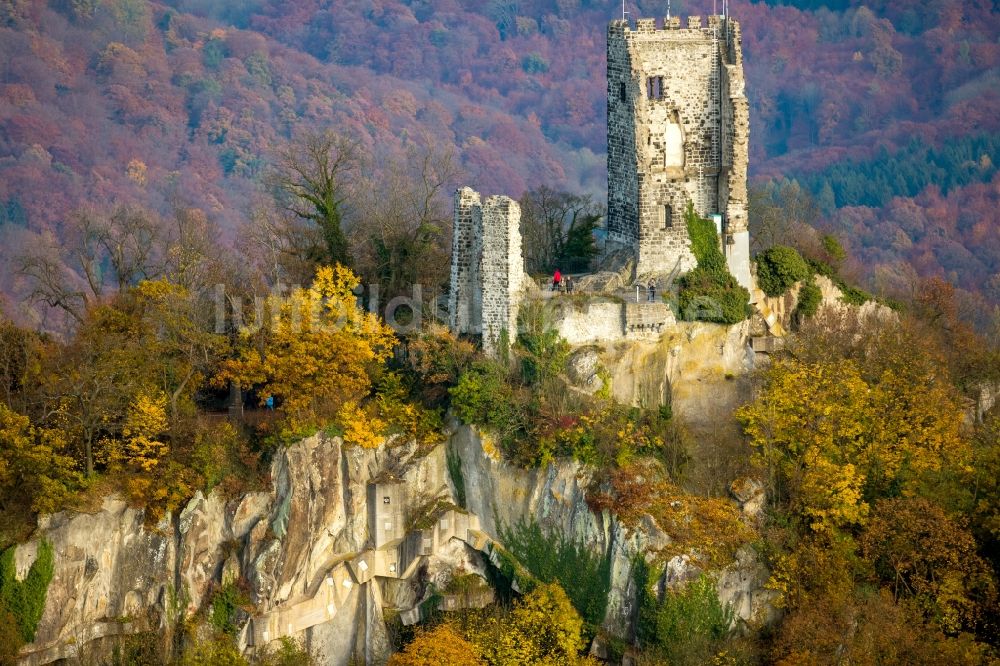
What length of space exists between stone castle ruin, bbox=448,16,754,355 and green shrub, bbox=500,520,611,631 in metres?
5.73

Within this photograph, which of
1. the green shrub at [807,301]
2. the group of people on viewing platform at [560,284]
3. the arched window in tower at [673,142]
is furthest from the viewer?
the green shrub at [807,301]

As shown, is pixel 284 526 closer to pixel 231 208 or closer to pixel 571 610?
pixel 571 610

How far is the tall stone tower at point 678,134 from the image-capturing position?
62.2 meters

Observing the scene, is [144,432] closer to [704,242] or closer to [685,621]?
[685,621]

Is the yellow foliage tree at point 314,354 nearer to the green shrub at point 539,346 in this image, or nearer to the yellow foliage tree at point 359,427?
the yellow foliage tree at point 359,427

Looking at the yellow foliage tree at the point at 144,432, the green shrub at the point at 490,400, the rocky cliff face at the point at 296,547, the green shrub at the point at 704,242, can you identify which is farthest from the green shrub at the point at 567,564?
the yellow foliage tree at the point at 144,432

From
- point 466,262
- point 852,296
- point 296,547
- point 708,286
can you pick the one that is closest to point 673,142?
point 708,286

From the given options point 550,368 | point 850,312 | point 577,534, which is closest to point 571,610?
point 577,534

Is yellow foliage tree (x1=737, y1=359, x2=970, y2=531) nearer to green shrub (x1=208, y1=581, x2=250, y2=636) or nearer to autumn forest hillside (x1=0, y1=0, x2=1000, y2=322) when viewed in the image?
green shrub (x1=208, y1=581, x2=250, y2=636)

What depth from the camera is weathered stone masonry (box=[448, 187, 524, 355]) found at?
198 feet

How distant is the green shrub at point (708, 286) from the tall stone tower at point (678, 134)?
0.92 feet

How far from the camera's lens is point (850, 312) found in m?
64.6

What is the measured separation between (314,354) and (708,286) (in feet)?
35.1

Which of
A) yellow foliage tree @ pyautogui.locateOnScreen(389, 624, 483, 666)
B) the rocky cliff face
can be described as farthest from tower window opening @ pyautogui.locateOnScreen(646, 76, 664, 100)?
yellow foliage tree @ pyautogui.locateOnScreen(389, 624, 483, 666)
